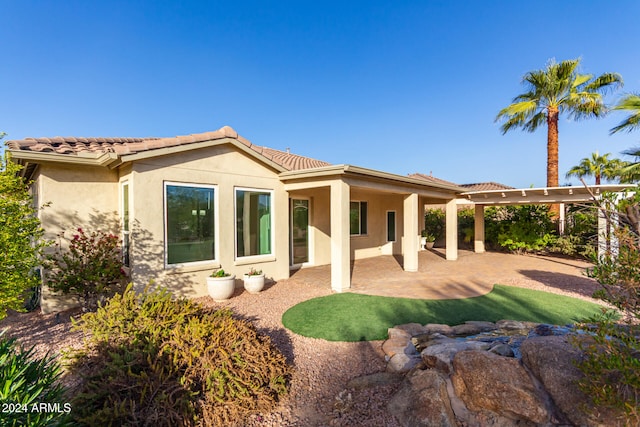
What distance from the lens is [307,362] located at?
469 cm

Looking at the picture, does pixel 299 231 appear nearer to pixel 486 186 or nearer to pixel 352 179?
pixel 352 179

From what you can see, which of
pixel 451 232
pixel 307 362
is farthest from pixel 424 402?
pixel 451 232

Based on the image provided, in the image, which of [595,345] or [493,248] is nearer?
[595,345]

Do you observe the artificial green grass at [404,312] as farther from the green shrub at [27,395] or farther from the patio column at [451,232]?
the patio column at [451,232]

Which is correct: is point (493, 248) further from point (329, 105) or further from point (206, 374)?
point (206, 374)

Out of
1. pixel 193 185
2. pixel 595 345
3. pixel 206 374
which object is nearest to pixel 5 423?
pixel 206 374

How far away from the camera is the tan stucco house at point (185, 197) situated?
7.06 metres

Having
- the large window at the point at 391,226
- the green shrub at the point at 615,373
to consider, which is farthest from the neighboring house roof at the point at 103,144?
the large window at the point at 391,226

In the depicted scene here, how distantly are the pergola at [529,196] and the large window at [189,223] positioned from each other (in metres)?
11.8

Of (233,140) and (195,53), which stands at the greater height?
(195,53)

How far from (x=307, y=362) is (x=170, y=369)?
215 centimetres

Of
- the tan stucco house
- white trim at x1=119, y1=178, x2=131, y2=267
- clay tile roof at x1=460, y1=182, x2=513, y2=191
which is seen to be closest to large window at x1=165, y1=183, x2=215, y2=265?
the tan stucco house

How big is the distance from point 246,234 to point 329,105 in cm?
1227

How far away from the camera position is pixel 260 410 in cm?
347
